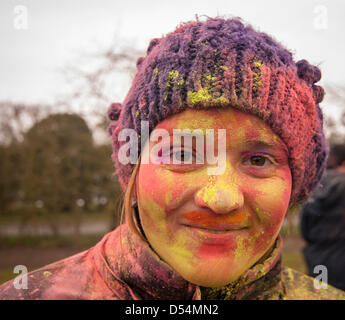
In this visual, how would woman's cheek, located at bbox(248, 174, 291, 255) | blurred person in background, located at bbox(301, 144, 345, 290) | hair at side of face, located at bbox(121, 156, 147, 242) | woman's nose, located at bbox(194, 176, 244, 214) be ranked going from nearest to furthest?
woman's nose, located at bbox(194, 176, 244, 214)
woman's cheek, located at bbox(248, 174, 291, 255)
hair at side of face, located at bbox(121, 156, 147, 242)
blurred person in background, located at bbox(301, 144, 345, 290)

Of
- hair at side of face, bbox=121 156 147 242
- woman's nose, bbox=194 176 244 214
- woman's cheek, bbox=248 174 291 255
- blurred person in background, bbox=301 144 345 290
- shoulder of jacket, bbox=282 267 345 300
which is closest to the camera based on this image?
woman's nose, bbox=194 176 244 214

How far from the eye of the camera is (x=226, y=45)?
4.60 feet

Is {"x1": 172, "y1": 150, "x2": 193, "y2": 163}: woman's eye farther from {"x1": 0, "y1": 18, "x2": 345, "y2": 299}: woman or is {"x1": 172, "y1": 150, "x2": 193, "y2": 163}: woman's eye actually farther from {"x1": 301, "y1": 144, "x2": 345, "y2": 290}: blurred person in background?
{"x1": 301, "y1": 144, "x2": 345, "y2": 290}: blurred person in background

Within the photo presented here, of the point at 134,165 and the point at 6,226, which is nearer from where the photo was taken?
the point at 134,165

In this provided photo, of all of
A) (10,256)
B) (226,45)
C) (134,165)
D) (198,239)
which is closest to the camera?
(198,239)

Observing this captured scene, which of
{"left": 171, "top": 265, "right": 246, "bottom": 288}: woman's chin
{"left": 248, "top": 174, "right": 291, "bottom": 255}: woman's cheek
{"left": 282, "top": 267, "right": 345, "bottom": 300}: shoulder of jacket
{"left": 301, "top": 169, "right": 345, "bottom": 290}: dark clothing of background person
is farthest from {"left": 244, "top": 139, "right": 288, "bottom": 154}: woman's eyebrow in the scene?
{"left": 301, "top": 169, "right": 345, "bottom": 290}: dark clothing of background person

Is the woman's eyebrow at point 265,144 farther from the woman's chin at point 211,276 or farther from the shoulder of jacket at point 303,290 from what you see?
the shoulder of jacket at point 303,290

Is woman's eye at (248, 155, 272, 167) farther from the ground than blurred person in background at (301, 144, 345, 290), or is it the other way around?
woman's eye at (248, 155, 272, 167)

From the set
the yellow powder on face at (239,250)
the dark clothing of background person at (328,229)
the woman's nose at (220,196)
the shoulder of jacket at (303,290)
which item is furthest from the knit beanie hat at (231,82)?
the dark clothing of background person at (328,229)

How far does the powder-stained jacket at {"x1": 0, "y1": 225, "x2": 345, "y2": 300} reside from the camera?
1.41 meters

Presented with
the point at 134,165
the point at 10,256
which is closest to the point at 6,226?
the point at 10,256

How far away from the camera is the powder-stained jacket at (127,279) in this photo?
141 cm
